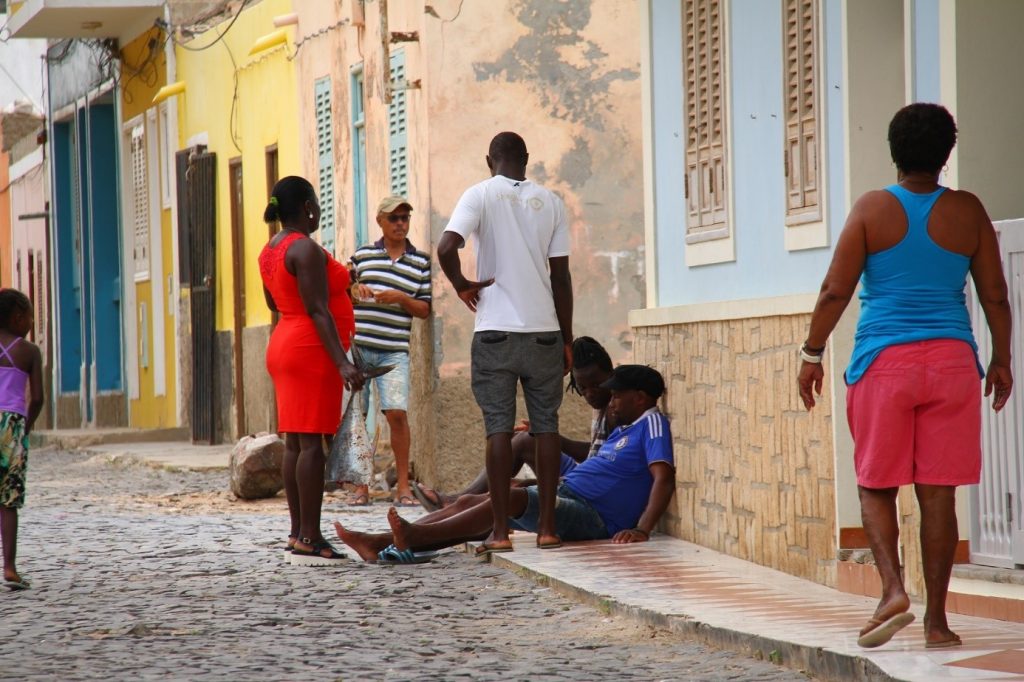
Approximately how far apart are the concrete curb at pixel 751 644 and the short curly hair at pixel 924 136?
1.53 m

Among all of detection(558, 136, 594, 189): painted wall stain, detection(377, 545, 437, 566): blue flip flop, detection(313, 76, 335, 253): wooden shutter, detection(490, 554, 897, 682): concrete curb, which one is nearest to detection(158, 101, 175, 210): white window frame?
detection(313, 76, 335, 253): wooden shutter

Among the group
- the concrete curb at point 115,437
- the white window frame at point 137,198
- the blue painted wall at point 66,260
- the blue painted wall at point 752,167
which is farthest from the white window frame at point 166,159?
the blue painted wall at point 752,167

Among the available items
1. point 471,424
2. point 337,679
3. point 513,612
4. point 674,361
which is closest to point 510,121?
point 471,424

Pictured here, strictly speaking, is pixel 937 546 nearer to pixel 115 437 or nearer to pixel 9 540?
pixel 9 540

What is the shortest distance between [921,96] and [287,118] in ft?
39.4

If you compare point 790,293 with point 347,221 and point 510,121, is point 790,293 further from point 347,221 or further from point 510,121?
point 347,221

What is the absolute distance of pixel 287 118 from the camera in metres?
18.8

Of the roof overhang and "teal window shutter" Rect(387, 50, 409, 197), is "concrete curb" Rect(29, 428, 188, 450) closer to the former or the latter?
the roof overhang

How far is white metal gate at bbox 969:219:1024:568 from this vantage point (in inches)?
274

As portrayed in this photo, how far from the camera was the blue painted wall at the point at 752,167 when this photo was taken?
8242mm

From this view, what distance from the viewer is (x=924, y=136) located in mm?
6031

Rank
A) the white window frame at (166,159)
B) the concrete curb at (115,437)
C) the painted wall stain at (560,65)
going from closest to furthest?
the painted wall stain at (560,65)
the concrete curb at (115,437)
the white window frame at (166,159)

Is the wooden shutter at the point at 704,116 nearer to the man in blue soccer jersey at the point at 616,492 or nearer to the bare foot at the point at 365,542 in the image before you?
the man in blue soccer jersey at the point at 616,492

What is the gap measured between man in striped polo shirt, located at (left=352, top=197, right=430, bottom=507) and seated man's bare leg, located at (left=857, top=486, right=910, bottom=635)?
279 inches
